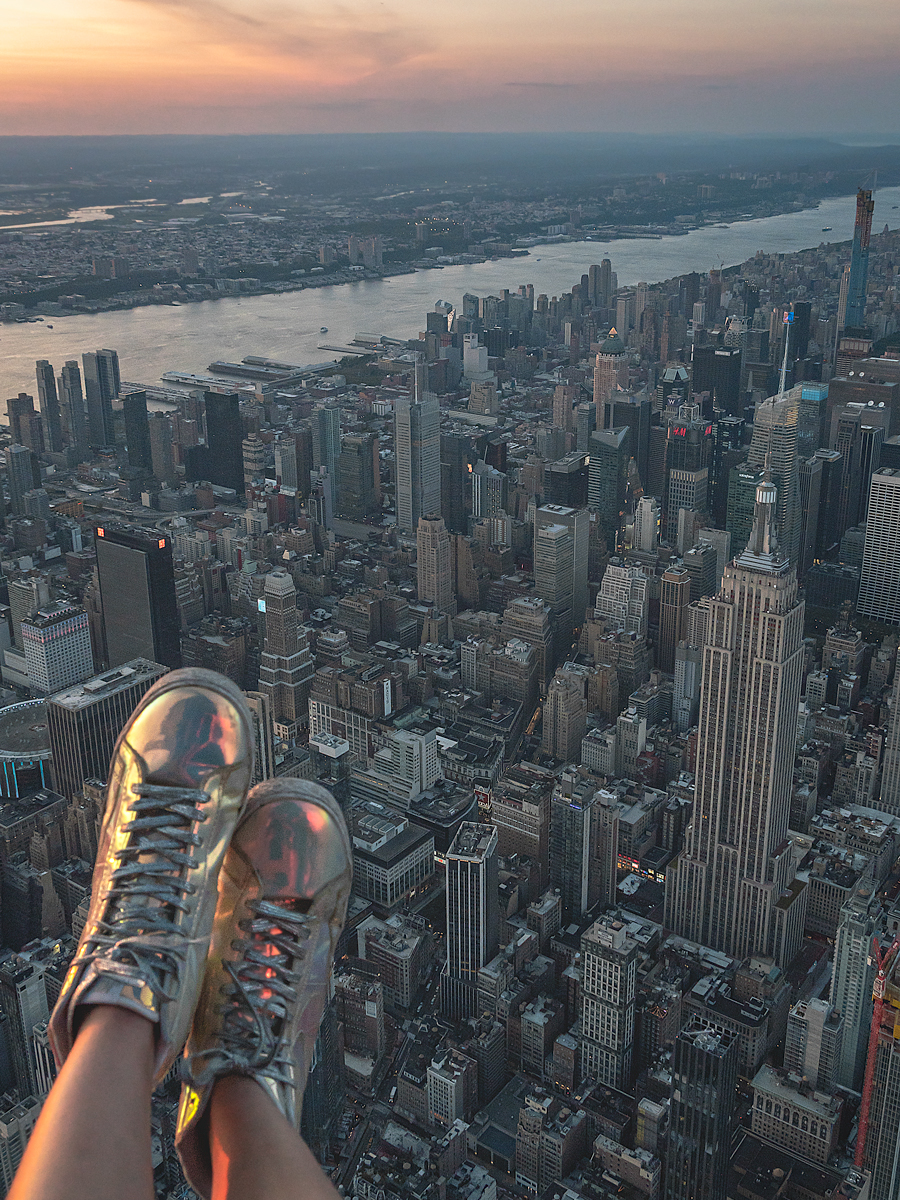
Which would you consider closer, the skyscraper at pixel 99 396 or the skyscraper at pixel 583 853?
the skyscraper at pixel 583 853

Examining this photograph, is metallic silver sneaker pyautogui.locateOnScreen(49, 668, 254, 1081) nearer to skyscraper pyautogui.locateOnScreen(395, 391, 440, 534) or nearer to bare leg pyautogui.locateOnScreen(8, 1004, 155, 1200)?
bare leg pyautogui.locateOnScreen(8, 1004, 155, 1200)

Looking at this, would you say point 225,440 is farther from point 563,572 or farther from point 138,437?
point 563,572

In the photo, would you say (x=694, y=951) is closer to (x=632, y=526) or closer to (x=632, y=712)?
(x=632, y=712)

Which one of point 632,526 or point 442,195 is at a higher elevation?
point 442,195

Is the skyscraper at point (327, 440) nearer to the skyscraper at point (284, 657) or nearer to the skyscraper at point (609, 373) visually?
the skyscraper at point (609, 373)

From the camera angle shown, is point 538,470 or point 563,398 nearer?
point 538,470

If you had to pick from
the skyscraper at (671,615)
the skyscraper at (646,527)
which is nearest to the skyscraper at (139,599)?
the skyscraper at (671,615)

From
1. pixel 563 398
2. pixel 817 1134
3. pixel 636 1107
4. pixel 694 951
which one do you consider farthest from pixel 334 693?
pixel 563 398
